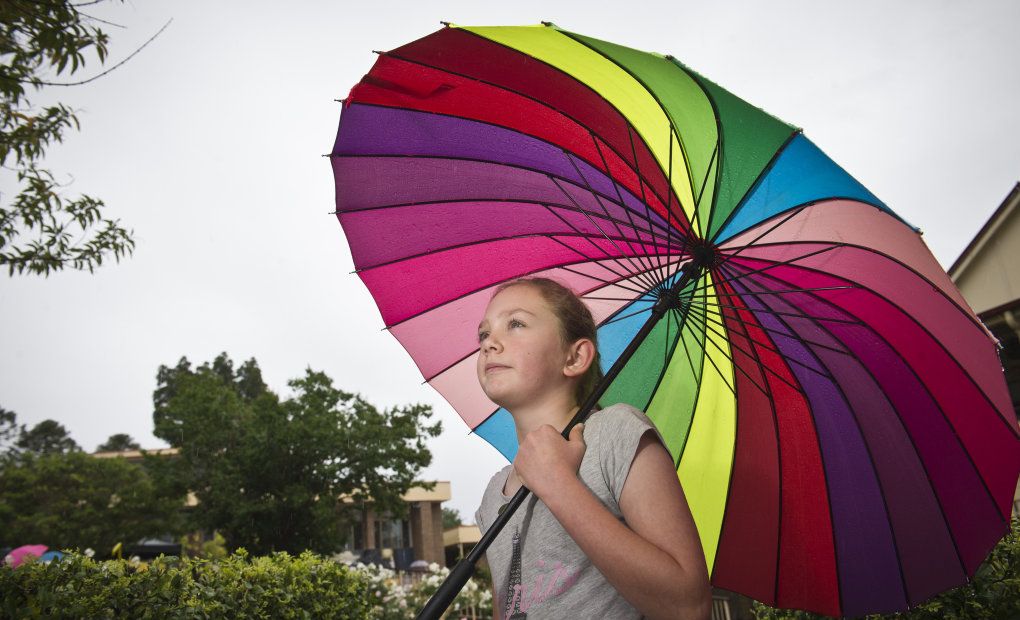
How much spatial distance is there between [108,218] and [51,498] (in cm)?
3214

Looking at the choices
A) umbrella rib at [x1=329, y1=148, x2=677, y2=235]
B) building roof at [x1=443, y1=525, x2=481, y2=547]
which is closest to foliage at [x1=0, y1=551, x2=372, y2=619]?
umbrella rib at [x1=329, y1=148, x2=677, y2=235]

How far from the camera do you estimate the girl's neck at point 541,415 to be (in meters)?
1.76

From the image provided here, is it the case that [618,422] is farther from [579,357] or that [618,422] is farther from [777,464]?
[777,464]

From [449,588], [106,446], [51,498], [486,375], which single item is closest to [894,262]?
[486,375]

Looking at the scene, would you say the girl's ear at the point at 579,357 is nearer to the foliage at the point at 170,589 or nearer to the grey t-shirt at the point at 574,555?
the grey t-shirt at the point at 574,555

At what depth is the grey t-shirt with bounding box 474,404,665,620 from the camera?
1.37 meters

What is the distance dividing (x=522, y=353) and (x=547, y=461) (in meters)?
0.43

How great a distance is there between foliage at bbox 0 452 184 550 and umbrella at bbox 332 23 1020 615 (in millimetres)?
29116

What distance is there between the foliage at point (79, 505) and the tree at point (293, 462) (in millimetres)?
4043

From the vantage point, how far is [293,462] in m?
23.4

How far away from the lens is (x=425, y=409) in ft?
82.0

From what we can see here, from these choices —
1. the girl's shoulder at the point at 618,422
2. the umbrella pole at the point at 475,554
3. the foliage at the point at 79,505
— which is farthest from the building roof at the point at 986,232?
the foliage at the point at 79,505

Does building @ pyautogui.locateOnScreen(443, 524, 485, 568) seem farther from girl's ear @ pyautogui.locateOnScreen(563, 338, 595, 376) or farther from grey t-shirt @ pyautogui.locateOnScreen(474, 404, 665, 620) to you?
grey t-shirt @ pyautogui.locateOnScreen(474, 404, 665, 620)

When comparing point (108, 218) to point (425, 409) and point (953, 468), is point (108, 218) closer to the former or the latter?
point (953, 468)
